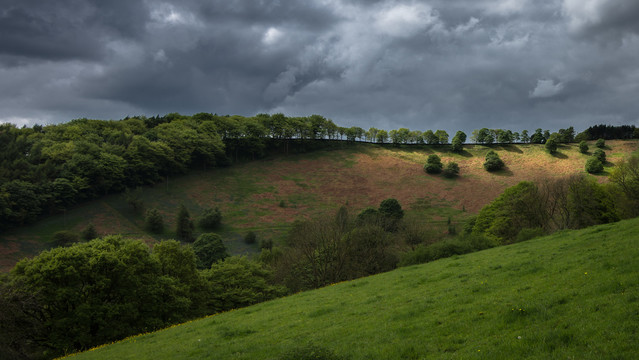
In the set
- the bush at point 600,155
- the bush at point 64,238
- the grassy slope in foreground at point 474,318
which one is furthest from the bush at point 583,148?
the bush at point 64,238

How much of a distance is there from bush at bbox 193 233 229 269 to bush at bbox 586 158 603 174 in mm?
104854

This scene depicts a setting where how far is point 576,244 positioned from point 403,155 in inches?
4547

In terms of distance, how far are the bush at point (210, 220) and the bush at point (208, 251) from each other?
18784 millimetres

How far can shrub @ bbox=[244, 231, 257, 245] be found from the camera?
74.1 metres

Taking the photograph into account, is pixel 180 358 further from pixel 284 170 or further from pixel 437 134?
pixel 437 134

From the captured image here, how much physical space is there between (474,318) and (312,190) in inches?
3679

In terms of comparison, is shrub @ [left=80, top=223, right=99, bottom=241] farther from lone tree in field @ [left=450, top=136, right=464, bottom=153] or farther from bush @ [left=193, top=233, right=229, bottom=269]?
lone tree in field @ [left=450, top=136, right=464, bottom=153]

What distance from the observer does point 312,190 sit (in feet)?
344

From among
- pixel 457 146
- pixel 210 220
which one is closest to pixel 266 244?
pixel 210 220

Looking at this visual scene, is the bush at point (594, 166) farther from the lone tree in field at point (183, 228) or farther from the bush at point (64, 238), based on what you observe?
the bush at point (64, 238)

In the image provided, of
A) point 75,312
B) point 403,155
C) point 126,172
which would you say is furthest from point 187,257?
point 403,155

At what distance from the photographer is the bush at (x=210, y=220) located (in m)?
79.9

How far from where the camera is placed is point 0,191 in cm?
6988

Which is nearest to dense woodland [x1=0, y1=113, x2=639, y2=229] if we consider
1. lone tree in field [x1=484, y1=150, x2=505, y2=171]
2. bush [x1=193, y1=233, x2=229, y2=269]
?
lone tree in field [x1=484, y1=150, x2=505, y2=171]
